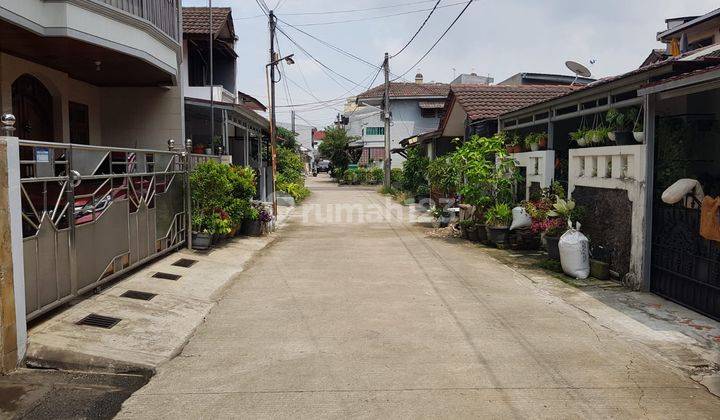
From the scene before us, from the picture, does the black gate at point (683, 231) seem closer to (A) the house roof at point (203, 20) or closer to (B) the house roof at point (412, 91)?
(A) the house roof at point (203, 20)

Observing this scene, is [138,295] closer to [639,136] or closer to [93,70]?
[93,70]

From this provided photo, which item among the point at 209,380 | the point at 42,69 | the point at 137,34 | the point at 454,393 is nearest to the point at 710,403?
the point at 454,393

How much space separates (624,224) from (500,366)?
175 inches

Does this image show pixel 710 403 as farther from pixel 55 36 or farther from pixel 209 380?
pixel 55 36

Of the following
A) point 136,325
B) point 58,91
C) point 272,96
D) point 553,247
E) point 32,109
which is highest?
point 272,96

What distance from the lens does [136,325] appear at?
636 cm

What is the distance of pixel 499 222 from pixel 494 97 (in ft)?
18.0

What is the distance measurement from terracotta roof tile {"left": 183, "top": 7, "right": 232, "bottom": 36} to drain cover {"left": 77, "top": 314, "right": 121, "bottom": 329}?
1390 cm

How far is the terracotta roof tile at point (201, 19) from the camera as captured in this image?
18516 mm

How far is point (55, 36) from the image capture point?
27.0 ft

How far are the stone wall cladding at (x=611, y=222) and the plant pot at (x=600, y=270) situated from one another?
114 millimetres

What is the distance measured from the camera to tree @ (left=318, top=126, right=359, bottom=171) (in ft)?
A: 149

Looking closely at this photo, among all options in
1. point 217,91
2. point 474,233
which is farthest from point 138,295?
point 217,91

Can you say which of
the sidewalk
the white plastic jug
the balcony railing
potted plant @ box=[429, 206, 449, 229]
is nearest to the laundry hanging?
the white plastic jug
